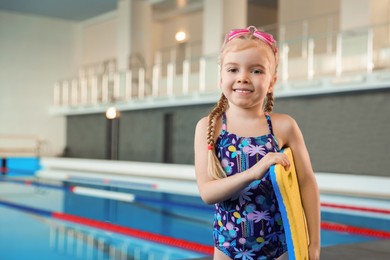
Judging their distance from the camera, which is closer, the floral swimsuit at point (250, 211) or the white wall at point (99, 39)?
the floral swimsuit at point (250, 211)

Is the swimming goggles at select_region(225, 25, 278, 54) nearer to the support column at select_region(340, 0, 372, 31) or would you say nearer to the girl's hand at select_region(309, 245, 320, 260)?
the girl's hand at select_region(309, 245, 320, 260)

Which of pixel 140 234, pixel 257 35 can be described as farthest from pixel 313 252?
pixel 140 234

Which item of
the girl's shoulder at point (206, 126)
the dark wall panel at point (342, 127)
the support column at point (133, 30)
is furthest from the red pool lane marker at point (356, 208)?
the support column at point (133, 30)

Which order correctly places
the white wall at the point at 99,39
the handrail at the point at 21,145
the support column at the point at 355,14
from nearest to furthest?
the support column at the point at 355,14 → the handrail at the point at 21,145 → the white wall at the point at 99,39

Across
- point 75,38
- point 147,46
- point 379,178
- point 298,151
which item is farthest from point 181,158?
point 298,151

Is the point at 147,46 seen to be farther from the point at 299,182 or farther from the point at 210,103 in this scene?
the point at 299,182

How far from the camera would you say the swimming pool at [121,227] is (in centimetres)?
482

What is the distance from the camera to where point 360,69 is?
994 centimetres

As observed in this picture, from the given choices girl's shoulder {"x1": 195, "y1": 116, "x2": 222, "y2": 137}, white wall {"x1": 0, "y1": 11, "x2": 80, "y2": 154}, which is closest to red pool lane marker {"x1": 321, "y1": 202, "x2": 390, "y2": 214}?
girl's shoulder {"x1": 195, "y1": 116, "x2": 222, "y2": 137}

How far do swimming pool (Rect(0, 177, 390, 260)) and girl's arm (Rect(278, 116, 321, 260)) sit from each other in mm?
2997

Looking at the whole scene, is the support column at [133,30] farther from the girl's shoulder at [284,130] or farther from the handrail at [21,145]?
the girl's shoulder at [284,130]

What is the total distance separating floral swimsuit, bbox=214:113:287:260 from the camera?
1676 mm

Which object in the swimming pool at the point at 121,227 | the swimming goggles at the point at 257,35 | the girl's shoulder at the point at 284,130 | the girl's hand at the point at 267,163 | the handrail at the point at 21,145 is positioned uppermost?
the swimming goggles at the point at 257,35

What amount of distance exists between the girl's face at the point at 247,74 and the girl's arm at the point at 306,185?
15cm
